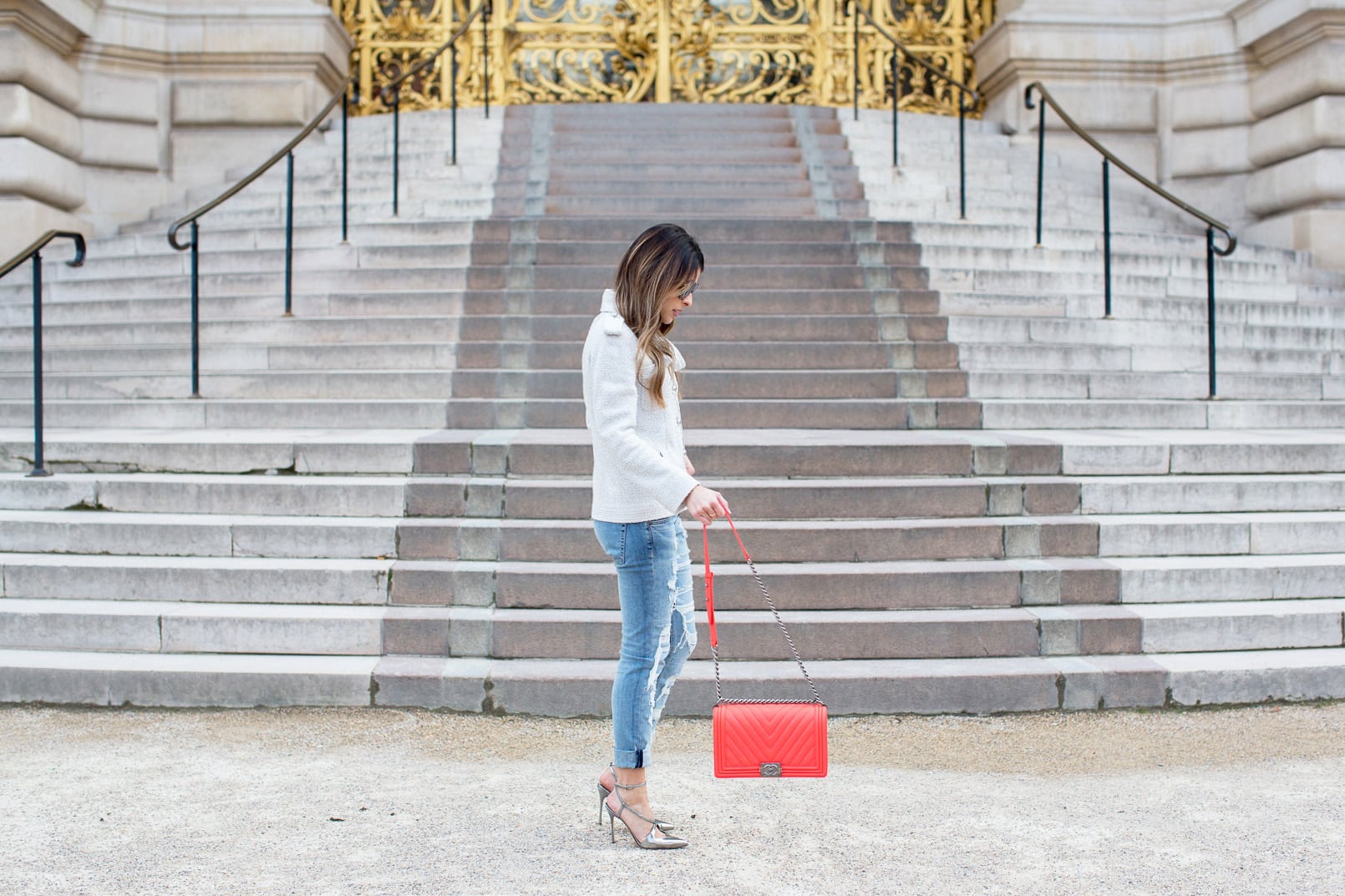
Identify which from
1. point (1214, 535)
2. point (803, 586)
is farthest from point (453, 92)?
point (1214, 535)

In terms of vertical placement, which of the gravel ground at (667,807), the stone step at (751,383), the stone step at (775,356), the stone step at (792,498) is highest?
the stone step at (775,356)

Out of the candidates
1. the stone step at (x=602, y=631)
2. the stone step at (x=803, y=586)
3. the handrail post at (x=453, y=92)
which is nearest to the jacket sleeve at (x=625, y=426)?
the stone step at (x=602, y=631)

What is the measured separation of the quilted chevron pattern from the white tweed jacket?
2.00 feet

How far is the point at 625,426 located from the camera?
3.25 m

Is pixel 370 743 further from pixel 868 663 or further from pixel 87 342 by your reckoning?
pixel 87 342

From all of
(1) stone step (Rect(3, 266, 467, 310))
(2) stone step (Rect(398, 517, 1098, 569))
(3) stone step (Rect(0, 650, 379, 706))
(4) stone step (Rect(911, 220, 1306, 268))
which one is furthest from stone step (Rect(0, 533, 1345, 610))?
(4) stone step (Rect(911, 220, 1306, 268))

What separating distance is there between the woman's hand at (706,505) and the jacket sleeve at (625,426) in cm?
5

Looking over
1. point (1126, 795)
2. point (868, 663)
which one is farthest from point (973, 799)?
point (868, 663)

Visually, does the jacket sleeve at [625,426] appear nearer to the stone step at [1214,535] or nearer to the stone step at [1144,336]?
the stone step at [1214,535]

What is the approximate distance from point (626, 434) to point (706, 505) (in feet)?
1.03

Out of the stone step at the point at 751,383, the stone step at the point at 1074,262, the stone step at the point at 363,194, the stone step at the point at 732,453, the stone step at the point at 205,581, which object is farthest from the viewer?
the stone step at the point at 363,194

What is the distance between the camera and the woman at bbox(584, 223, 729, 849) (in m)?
3.27

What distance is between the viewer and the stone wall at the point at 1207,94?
1067cm

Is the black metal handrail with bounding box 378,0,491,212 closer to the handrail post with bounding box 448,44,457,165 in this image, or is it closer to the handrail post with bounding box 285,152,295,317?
the handrail post with bounding box 448,44,457,165
